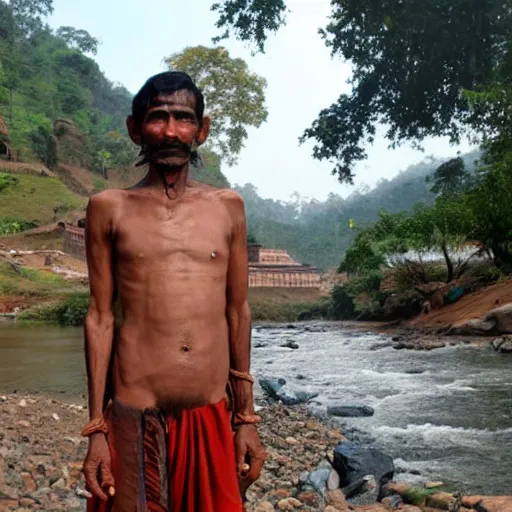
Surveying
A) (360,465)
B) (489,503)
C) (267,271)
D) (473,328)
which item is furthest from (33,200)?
(489,503)

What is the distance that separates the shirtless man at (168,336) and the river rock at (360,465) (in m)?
2.69

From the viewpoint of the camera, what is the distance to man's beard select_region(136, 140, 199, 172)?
203cm

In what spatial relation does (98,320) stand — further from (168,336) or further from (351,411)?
(351,411)

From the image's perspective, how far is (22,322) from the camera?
1828cm

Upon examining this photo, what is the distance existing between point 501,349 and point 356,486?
332 inches

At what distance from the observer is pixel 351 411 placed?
288 inches

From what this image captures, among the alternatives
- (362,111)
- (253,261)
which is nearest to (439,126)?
(362,111)

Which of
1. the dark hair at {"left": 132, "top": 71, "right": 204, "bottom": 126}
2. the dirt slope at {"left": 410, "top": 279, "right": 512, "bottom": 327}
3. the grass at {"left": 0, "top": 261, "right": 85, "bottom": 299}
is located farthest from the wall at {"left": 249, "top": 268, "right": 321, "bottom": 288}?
the dark hair at {"left": 132, "top": 71, "right": 204, "bottom": 126}

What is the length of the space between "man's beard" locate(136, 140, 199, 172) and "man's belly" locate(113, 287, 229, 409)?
41 centimetres

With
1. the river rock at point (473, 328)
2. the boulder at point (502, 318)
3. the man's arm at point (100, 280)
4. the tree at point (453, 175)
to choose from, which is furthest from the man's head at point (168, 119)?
the tree at point (453, 175)

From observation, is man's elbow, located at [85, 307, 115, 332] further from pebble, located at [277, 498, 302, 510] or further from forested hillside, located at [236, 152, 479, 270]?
forested hillside, located at [236, 152, 479, 270]

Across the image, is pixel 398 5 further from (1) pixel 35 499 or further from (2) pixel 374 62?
(1) pixel 35 499

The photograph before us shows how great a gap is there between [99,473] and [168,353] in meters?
0.42

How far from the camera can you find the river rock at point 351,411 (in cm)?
726
